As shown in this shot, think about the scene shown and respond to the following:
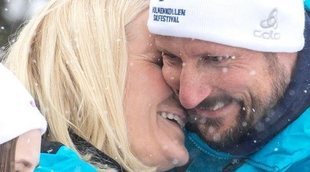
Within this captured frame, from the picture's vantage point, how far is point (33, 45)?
2959 mm

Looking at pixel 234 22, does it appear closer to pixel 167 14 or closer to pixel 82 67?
pixel 167 14

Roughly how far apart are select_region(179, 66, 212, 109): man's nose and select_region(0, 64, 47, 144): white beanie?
0.86m

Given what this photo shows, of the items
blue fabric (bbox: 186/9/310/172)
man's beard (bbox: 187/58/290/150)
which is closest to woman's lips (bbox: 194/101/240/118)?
man's beard (bbox: 187/58/290/150)

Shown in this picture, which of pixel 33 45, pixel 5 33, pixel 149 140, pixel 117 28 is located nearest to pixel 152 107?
pixel 149 140

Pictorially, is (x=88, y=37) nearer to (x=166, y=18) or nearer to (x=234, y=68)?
(x=166, y=18)

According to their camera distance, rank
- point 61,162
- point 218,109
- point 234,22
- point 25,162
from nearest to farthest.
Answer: point 25,162 → point 61,162 → point 234,22 → point 218,109

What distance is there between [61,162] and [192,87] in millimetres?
660

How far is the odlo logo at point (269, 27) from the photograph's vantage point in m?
2.78

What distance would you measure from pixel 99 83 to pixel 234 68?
529mm

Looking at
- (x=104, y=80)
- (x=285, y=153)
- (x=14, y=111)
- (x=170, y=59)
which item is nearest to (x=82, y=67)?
(x=104, y=80)

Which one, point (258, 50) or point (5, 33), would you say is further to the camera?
point (5, 33)

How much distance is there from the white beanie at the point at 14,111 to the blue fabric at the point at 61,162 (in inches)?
12.6

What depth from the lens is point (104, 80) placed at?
290 centimetres

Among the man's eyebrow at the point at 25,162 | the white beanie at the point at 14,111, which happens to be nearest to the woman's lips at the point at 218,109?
the white beanie at the point at 14,111
